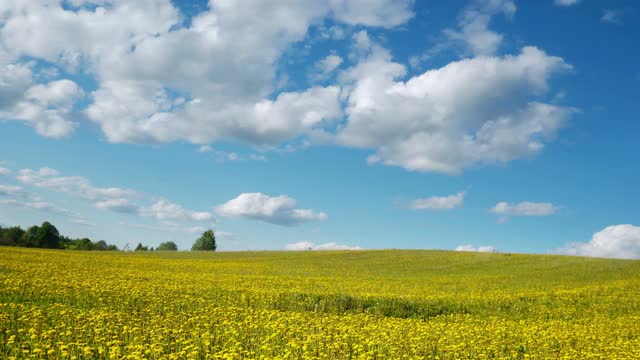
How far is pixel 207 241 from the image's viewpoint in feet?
468

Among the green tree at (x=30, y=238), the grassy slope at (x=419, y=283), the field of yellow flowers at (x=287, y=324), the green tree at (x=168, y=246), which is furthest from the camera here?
the green tree at (x=168, y=246)

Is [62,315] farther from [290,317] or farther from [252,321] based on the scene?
[290,317]

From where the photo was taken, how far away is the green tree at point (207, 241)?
142250 mm

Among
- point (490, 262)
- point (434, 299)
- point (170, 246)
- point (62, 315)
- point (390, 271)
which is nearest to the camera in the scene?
point (62, 315)

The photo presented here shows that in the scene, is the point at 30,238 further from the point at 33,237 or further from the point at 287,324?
the point at 287,324

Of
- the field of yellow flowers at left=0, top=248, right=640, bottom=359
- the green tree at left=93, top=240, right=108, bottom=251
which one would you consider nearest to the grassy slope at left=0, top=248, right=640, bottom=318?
the field of yellow flowers at left=0, top=248, right=640, bottom=359

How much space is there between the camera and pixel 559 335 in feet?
51.9

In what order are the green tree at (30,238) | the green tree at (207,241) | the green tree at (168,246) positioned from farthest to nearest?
the green tree at (168,246) → the green tree at (207,241) → the green tree at (30,238)

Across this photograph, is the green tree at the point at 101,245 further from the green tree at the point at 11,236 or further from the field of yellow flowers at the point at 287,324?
the field of yellow flowers at the point at 287,324

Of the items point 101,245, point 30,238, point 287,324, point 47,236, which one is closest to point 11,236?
point 30,238

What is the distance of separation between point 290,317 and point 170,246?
174119mm

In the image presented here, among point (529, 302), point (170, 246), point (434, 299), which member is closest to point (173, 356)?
point (434, 299)

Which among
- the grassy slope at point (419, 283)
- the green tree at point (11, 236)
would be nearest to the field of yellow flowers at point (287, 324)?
the grassy slope at point (419, 283)

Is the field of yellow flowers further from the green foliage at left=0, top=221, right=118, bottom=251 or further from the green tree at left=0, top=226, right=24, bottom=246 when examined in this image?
the green tree at left=0, top=226, right=24, bottom=246
